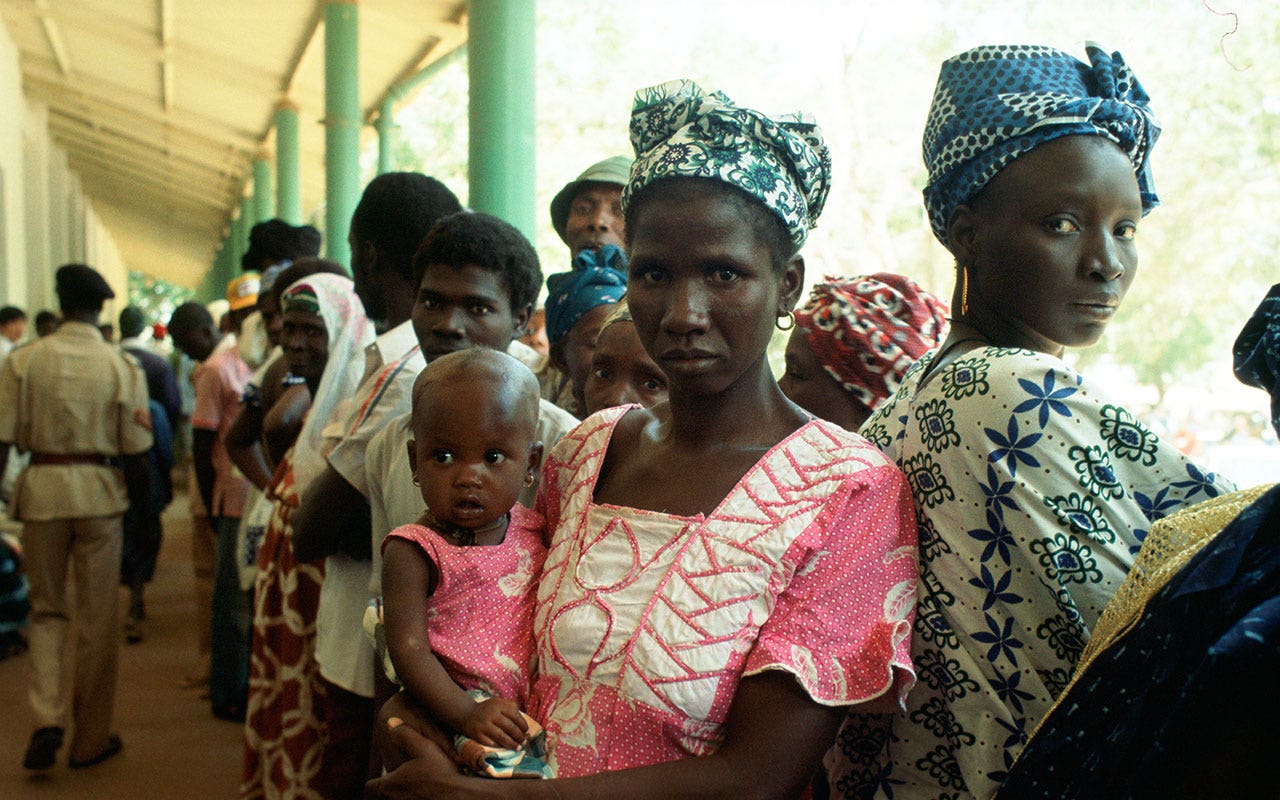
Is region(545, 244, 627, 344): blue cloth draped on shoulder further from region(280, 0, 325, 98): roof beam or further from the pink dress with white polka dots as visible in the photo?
region(280, 0, 325, 98): roof beam

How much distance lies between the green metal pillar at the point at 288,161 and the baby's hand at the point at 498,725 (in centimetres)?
1194

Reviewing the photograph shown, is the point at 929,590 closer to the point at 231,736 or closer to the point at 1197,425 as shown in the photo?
the point at 231,736

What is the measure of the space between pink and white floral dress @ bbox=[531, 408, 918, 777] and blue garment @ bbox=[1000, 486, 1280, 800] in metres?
0.25

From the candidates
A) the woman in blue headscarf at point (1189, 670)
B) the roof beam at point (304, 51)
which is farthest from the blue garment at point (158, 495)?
the woman in blue headscarf at point (1189, 670)

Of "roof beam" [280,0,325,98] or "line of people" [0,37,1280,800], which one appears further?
"roof beam" [280,0,325,98]

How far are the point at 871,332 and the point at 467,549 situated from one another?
955 millimetres

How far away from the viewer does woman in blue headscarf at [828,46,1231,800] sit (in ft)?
4.32

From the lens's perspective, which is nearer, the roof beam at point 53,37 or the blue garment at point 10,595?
the blue garment at point 10,595

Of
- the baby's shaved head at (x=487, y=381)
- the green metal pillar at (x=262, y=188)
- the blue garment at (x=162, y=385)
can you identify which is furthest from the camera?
the green metal pillar at (x=262, y=188)

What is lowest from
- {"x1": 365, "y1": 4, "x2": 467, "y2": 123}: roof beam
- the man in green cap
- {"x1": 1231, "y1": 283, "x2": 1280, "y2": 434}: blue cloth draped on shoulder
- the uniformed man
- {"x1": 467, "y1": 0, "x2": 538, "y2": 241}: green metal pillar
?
→ the uniformed man

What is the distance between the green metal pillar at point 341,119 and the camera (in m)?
8.70

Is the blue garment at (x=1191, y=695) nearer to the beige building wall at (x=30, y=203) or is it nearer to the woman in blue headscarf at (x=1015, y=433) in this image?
the woman in blue headscarf at (x=1015, y=433)

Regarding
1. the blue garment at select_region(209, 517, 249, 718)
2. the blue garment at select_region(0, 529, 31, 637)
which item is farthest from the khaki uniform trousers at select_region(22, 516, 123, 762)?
the blue garment at select_region(0, 529, 31, 637)

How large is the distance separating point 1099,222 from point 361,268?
2028 millimetres
